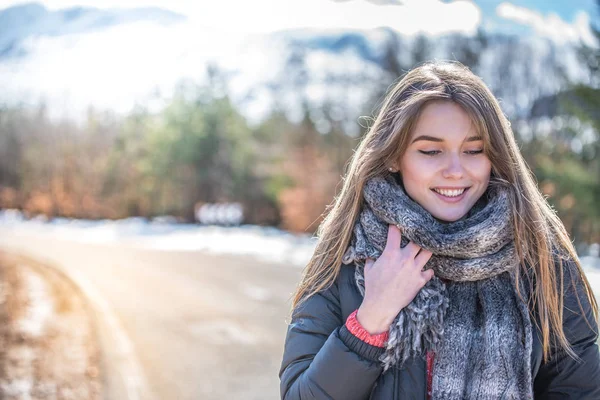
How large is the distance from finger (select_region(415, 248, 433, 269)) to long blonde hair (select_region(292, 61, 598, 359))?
20 centimetres

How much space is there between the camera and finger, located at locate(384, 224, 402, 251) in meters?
1.42

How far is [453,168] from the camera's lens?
144 cm

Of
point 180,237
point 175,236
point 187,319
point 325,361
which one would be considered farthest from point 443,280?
point 175,236

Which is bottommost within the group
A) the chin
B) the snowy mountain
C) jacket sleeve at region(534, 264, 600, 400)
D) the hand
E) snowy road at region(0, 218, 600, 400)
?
snowy road at region(0, 218, 600, 400)

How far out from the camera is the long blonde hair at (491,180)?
138cm

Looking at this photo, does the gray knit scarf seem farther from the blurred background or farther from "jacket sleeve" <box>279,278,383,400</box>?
the blurred background

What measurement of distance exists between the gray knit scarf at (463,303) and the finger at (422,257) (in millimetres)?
20

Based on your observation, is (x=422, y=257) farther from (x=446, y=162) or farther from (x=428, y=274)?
(x=446, y=162)

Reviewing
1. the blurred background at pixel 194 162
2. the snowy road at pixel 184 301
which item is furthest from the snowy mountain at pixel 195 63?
the snowy road at pixel 184 301

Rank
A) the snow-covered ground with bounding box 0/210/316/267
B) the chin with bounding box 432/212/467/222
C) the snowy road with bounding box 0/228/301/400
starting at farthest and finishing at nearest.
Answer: the snow-covered ground with bounding box 0/210/316/267, the snowy road with bounding box 0/228/301/400, the chin with bounding box 432/212/467/222

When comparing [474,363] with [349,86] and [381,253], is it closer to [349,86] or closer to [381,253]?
[381,253]

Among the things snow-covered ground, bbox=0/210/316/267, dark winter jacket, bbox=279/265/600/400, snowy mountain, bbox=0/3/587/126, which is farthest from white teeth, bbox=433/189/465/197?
snow-covered ground, bbox=0/210/316/267

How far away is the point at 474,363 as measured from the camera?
141cm

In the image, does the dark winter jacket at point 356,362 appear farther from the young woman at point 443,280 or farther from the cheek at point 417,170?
the cheek at point 417,170
